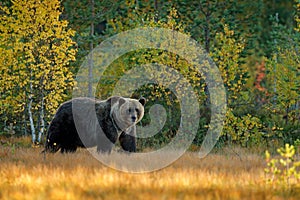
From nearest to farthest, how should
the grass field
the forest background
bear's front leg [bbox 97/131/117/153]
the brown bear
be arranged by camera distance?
1. the grass field
2. bear's front leg [bbox 97/131/117/153]
3. the brown bear
4. the forest background

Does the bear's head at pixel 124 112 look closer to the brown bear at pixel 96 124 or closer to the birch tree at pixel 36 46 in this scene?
the brown bear at pixel 96 124

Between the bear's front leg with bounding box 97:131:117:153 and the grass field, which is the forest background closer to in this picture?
the bear's front leg with bounding box 97:131:117:153

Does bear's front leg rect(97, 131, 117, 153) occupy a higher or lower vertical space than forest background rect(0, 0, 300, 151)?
lower

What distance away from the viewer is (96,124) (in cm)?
1255

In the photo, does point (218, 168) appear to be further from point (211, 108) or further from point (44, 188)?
point (211, 108)

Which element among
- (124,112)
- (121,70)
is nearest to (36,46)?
(121,70)

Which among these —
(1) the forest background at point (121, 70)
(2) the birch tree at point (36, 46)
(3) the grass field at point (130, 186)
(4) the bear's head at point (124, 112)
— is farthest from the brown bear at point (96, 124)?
(2) the birch tree at point (36, 46)

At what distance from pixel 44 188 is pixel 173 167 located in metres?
3.78

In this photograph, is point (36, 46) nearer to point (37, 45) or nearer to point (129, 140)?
point (37, 45)

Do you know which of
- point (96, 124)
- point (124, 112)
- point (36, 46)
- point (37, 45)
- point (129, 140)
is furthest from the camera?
point (37, 45)

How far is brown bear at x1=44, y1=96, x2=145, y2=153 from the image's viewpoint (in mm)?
A: 12367

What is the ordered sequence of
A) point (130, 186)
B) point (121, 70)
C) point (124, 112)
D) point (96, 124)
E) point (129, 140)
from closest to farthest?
point (130, 186) → point (124, 112) → point (96, 124) → point (129, 140) → point (121, 70)

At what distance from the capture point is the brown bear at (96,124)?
1237 cm

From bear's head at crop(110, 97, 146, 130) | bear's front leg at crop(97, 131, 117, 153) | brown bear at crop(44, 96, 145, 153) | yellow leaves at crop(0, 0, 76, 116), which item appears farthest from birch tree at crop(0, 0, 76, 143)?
bear's front leg at crop(97, 131, 117, 153)
